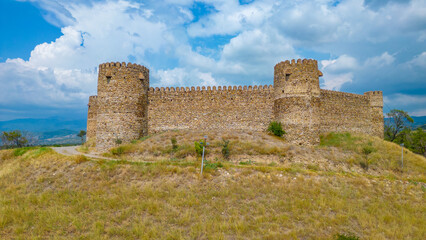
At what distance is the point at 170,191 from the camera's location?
11.1 m

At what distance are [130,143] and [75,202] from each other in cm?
1173

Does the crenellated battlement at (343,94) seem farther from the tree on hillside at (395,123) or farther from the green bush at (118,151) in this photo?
the green bush at (118,151)

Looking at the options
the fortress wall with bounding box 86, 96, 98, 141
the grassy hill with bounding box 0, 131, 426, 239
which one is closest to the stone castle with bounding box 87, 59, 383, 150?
the grassy hill with bounding box 0, 131, 426, 239

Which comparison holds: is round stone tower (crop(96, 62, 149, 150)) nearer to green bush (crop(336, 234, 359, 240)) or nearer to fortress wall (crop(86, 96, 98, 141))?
fortress wall (crop(86, 96, 98, 141))

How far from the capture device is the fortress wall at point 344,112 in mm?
25094

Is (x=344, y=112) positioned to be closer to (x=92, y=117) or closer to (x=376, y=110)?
→ (x=376, y=110)

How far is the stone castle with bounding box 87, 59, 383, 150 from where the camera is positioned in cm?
2194

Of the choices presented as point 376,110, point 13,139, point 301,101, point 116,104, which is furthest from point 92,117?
point 376,110

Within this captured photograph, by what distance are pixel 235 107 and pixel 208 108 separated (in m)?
2.83

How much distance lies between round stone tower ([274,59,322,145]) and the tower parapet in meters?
11.1

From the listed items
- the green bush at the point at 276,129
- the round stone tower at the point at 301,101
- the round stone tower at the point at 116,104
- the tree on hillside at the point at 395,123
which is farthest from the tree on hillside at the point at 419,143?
the round stone tower at the point at 116,104

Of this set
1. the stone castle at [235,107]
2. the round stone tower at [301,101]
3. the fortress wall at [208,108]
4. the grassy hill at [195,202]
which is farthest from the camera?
the fortress wall at [208,108]

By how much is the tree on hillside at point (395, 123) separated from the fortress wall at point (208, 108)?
27.6m

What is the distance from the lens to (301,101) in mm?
21766
